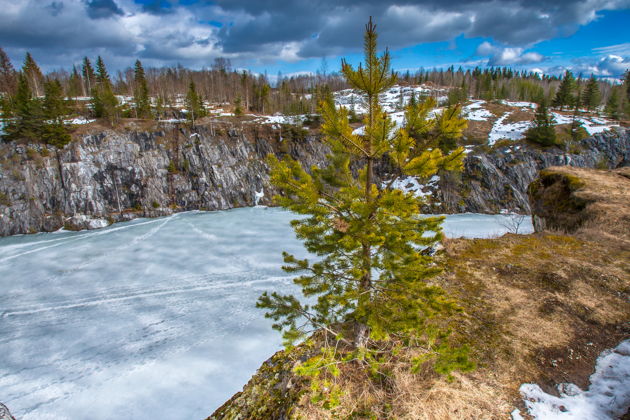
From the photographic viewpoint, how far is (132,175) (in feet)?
128

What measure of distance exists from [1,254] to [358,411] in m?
35.1

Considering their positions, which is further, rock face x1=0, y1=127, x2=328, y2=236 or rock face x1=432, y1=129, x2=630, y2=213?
rock face x1=432, y1=129, x2=630, y2=213

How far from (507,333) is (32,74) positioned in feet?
317

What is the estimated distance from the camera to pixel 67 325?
45.8 ft

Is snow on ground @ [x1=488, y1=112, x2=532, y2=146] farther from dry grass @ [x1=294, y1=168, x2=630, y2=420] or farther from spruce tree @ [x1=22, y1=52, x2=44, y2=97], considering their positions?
spruce tree @ [x1=22, y1=52, x2=44, y2=97]

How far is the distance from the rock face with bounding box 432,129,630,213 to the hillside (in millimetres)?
24459

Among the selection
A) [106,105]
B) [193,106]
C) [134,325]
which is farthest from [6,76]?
[134,325]

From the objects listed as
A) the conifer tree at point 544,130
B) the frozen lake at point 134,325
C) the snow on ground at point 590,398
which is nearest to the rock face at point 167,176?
the conifer tree at point 544,130

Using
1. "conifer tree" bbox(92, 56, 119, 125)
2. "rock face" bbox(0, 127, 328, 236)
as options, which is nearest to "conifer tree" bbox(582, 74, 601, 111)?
"rock face" bbox(0, 127, 328, 236)

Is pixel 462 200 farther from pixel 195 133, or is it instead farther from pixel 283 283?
pixel 195 133

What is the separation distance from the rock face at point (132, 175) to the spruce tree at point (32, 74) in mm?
42239

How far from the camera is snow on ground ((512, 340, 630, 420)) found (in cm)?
464

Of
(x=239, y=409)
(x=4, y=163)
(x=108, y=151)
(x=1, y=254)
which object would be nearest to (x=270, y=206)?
(x=108, y=151)

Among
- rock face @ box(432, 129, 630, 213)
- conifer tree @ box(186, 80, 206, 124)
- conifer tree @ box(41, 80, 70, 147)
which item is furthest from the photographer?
conifer tree @ box(186, 80, 206, 124)
